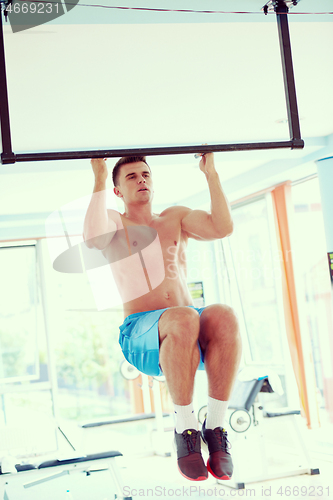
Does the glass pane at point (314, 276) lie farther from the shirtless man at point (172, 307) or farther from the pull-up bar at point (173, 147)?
the pull-up bar at point (173, 147)

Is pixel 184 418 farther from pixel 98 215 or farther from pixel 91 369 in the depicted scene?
pixel 91 369

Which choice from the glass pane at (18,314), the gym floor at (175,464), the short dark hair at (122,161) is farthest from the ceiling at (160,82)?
the gym floor at (175,464)

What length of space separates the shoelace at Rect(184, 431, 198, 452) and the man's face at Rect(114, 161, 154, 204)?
85 cm

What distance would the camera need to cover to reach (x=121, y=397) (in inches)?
329

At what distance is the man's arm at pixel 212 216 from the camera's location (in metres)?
1.89

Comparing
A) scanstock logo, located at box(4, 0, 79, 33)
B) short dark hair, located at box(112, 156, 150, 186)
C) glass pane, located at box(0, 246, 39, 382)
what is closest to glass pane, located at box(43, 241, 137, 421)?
glass pane, located at box(0, 246, 39, 382)

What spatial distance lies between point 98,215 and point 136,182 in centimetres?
21

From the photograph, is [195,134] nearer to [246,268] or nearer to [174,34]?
[174,34]

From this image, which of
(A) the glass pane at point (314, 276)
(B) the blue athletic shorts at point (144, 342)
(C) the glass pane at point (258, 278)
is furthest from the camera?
(C) the glass pane at point (258, 278)

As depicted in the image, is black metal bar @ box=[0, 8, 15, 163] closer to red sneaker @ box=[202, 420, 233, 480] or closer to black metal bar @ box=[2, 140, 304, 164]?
black metal bar @ box=[2, 140, 304, 164]

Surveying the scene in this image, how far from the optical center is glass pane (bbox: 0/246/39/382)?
6363mm

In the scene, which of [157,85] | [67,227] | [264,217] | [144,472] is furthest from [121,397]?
[67,227]

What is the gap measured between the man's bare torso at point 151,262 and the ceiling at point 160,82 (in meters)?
0.24

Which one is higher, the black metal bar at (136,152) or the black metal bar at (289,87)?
the black metal bar at (289,87)
